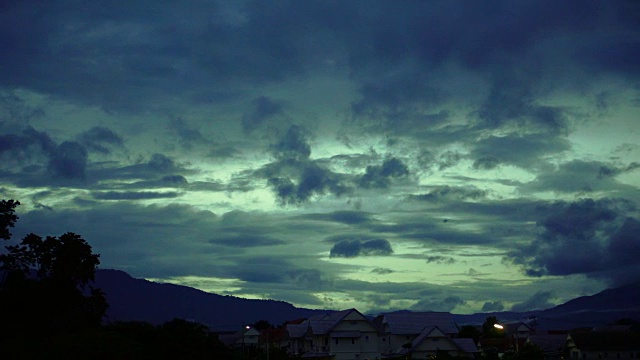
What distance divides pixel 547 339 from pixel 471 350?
2118 cm

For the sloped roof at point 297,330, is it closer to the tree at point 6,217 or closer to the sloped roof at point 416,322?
the sloped roof at point 416,322

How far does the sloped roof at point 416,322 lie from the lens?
108312 mm

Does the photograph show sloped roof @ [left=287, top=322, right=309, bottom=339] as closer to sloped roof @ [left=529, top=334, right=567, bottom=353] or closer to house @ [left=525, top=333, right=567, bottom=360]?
house @ [left=525, top=333, right=567, bottom=360]

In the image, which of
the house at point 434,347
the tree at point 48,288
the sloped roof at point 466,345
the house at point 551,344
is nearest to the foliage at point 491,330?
the house at point 551,344

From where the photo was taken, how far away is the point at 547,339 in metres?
112

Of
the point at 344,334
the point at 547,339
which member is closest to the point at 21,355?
the point at 344,334

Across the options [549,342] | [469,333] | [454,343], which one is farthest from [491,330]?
[454,343]

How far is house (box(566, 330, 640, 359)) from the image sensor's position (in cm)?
9606

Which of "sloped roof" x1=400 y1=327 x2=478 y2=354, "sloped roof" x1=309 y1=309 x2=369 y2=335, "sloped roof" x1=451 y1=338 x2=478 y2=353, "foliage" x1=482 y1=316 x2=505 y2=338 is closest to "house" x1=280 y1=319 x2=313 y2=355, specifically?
"sloped roof" x1=309 y1=309 x2=369 y2=335

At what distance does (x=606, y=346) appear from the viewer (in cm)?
9662

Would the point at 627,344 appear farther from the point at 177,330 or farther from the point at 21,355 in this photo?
the point at 21,355

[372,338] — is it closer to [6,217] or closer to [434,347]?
[434,347]

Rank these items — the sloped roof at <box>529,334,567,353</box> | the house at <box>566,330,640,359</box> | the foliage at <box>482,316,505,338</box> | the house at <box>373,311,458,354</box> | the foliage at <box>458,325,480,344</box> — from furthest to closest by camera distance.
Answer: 1. the foliage at <box>482,316,505,338</box>
2. the foliage at <box>458,325,480,344</box>
3. the house at <box>373,311,458,354</box>
4. the sloped roof at <box>529,334,567,353</box>
5. the house at <box>566,330,640,359</box>

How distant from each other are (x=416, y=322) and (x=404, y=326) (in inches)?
80.6
